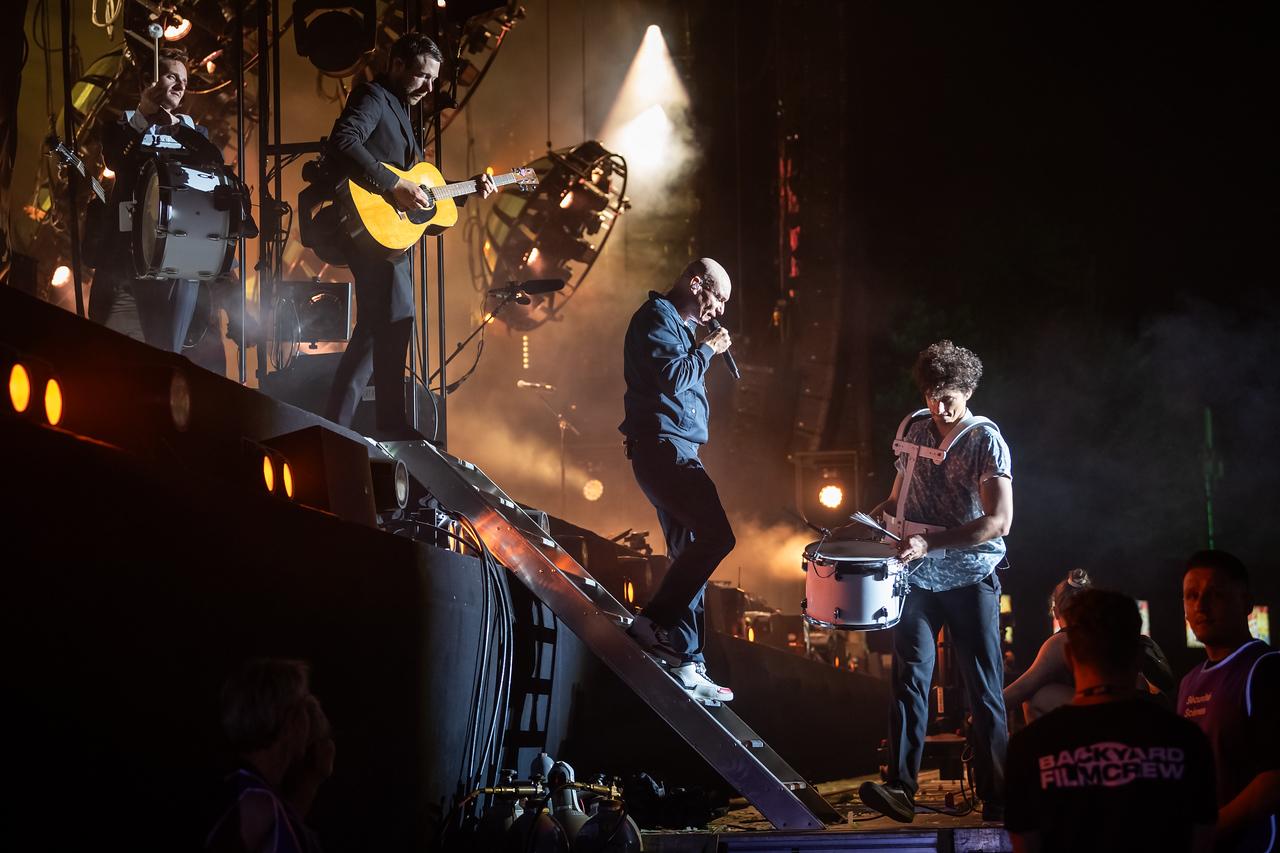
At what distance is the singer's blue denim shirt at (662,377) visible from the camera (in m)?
5.42

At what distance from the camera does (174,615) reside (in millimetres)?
2738

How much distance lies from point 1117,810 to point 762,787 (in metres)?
2.31

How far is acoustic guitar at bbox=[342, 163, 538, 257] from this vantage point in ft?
19.1

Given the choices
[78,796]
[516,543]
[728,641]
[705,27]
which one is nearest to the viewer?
[78,796]

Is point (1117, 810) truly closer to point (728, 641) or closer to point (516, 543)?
point (516, 543)

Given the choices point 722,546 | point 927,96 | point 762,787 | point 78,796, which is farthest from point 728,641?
point 927,96

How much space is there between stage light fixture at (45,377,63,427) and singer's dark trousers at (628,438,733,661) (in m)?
2.93

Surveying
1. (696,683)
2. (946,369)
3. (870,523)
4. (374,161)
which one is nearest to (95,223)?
(374,161)

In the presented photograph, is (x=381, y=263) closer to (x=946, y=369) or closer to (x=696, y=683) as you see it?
(x=696, y=683)

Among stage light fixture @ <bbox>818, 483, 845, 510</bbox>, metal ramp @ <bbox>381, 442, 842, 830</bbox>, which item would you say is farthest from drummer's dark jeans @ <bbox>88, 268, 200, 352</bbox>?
stage light fixture @ <bbox>818, 483, 845, 510</bbox>

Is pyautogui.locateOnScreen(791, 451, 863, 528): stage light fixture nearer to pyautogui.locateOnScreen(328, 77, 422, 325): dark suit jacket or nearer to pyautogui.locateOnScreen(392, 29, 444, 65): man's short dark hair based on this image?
pyautogui.locateOnScreen(328, 77, 422, 325): dark suit jacket

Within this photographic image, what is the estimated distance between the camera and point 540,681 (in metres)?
5.40

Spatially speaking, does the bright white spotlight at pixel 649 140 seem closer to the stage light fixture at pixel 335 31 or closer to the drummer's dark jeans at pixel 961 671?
the stage light fixture at pixel 335 31

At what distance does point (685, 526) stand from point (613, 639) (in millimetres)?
703
